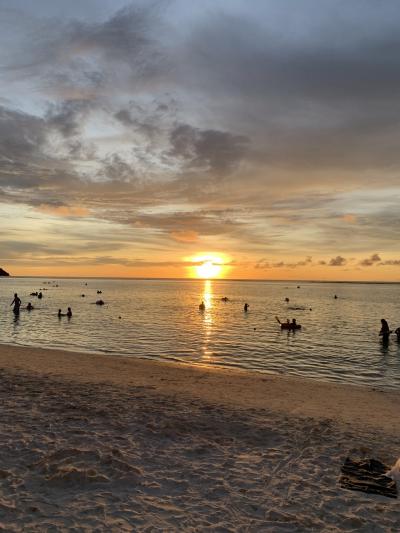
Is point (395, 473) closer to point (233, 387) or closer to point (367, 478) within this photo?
point (367, 478)

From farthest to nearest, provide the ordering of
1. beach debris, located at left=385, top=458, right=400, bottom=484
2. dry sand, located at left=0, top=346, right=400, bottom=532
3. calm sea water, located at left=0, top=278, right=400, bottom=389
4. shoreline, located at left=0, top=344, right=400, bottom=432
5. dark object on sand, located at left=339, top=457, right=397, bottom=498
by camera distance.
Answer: calm sea water, located at left=0, top=278, right=400, bottom=389 < shoreline, located at left=0, top=344, right=400, bottom=432 < beach debris, located at left=385, top=458, right=400, bottom=484 < dark object on sand, located at left=339, top=457, right=397, bottom=498 < dry sand, located at left=0, top=346, right=400, bottom=532

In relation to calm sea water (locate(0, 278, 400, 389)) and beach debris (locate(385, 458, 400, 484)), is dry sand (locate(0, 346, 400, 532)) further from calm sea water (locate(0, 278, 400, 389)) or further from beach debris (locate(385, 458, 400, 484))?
calm sea water (locate(0, 278, 400, 389))

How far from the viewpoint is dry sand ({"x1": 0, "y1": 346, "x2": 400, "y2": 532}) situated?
664cm

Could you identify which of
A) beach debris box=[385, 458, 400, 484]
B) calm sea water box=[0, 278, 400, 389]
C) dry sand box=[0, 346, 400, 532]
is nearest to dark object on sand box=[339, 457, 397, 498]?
beach debris box=[385, 458, 400, 484]

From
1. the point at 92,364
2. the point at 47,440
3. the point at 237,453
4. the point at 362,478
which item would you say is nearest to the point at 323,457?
the point at 362,478

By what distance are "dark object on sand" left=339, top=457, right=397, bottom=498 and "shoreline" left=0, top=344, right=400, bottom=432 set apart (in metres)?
3.46

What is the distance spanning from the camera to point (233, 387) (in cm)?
1681

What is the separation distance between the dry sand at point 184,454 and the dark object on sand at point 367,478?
23 centimetres

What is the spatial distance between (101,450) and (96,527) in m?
2.95

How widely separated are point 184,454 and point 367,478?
3887mm

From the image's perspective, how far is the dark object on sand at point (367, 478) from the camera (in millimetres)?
7691

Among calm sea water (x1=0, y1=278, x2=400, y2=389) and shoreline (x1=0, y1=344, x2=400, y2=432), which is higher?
shoreline (x1=0, y1=344, x2=400, y2=432)

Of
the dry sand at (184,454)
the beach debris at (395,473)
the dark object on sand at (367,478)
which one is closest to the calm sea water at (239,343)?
the dry sand at (184,454)

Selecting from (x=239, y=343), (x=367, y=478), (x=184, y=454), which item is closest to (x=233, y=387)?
(x=184, y=454)
